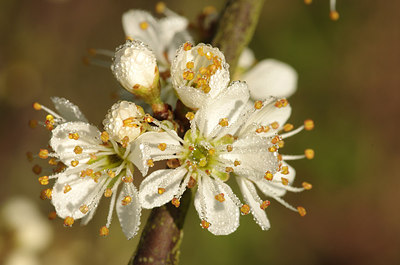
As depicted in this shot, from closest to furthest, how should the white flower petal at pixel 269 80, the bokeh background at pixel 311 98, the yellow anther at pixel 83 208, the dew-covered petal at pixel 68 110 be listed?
the yellow anther at pixel 83 208, the dew-covered petal at pixel 68 110, the white flower petal at pixel 269 80, the bokeh background at pixel 311 98

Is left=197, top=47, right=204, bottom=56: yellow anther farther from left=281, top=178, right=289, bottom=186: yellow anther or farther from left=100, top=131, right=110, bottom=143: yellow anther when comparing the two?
left=281, top=178, right=289, bottom=186: yellow anther

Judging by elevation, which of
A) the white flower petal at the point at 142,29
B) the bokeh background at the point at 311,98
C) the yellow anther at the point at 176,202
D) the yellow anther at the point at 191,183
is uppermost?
the white flower petal at the point at 142,29

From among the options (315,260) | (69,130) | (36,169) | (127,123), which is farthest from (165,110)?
(315,260)

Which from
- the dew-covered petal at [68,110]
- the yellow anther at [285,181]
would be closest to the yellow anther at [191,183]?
the yellow anther at [285,181]

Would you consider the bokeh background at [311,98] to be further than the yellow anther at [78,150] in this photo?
Yes

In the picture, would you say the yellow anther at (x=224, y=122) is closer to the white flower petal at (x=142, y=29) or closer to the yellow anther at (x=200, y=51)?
the yellow anther at (x=200, y=51)

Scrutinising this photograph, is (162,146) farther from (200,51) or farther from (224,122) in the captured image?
(200,51)
